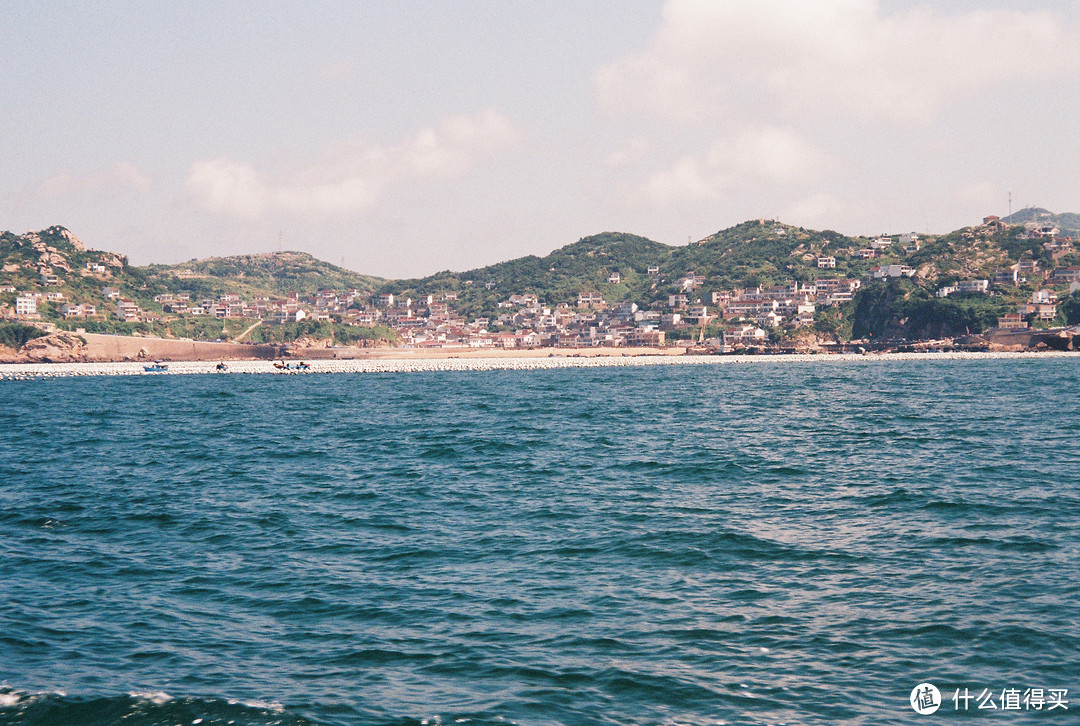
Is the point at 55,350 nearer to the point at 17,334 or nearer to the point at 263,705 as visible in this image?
the point at 17,334

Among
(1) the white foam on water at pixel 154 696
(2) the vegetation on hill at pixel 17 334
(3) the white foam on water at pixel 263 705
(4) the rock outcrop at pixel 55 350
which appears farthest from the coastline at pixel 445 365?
(3) the white foam on water at pixel 263 705

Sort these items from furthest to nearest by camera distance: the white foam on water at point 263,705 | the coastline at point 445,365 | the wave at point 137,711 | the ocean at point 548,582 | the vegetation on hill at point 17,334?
the vegetation on hill at point 17,334
the coastline at point 445,365
the ocean at point 548,582
the white foam on water at point 263,705
the wave at point 137,711

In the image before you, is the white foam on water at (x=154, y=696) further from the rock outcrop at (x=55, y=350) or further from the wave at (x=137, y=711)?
the rock outcrop at (x=55, y=350)

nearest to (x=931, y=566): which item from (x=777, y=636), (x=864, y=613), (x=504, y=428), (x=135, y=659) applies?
(x=864, y=613)

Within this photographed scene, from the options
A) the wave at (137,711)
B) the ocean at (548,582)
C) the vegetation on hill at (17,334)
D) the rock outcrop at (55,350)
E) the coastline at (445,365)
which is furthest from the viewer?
the vegetation on hill at (17,334)

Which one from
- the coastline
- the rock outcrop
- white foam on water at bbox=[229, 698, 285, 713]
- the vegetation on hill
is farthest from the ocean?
the vegetation on hill

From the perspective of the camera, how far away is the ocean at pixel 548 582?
10.5 meters

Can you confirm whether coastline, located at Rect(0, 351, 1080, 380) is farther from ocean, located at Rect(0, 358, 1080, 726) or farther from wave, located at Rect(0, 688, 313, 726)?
wave, located at Rect(0, 688, 313, 726)

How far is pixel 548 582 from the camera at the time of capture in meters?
15.3

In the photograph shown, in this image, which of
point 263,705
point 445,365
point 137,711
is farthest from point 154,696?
point 445,365

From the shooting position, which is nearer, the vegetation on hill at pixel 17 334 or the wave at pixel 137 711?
the wave at pixel 137 711

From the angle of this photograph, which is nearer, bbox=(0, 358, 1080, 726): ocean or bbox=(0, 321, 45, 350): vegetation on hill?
bbox=(0, 358, 1080, 726): ocean

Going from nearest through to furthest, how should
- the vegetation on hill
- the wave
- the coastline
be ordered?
the wave → the coastline → the vegetation on hill

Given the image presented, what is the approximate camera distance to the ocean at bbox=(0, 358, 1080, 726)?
413 inches
